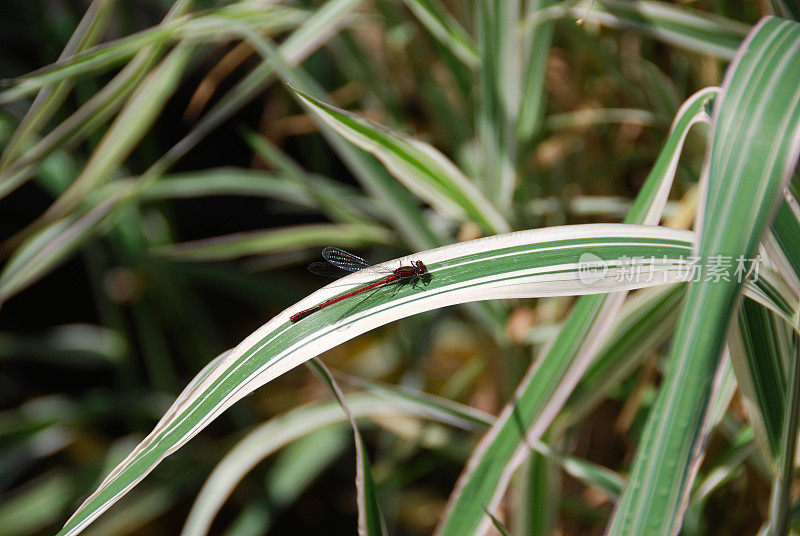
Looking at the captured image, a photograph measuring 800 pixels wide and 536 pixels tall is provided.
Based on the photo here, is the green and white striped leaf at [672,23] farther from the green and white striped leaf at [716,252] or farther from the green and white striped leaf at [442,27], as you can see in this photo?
the green and white striped leaf at [716,252]

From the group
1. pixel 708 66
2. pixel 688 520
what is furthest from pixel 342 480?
pixel 708 66

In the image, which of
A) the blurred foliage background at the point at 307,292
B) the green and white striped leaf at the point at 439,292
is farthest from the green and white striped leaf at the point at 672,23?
the green and white striped leaf at the point at 439,292

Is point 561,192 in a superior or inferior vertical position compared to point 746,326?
superior

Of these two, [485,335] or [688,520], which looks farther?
[485,335]

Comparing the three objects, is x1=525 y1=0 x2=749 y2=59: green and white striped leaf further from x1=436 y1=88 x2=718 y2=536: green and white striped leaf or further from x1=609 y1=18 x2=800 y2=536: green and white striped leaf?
x1=609 y1=18 x2=800 y2=536: green and white striped leaf

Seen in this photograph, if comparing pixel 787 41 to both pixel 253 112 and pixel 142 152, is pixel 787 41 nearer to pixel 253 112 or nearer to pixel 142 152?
pixel 142 152
